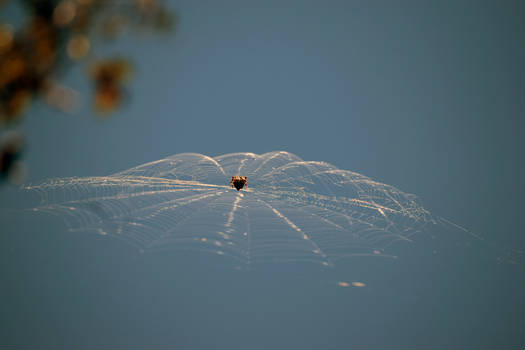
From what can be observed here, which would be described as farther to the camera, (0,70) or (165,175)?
(165,175)

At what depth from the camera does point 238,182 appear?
1288 centimetres

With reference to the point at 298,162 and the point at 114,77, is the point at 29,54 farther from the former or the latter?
the point at 298,162

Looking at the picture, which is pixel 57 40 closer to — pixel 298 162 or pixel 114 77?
pixel 114 77

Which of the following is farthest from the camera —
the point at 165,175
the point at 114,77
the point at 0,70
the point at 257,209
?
the point at 165,175

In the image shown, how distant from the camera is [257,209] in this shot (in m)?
10.4

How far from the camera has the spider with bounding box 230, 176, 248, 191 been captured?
507 inches

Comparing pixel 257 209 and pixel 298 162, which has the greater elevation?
pixel 298 162

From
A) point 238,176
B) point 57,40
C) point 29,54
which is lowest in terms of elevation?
point 238,176

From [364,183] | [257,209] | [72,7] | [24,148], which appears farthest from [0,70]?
[364,183]

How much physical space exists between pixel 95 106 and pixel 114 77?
0.99ft

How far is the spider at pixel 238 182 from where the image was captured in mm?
12867

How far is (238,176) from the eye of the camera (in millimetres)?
12992

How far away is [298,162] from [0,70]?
10.3 m

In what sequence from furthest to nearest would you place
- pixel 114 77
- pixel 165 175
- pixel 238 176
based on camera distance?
1. pixel 238 176
2. pixel 165 175
3. pixel 114 77
